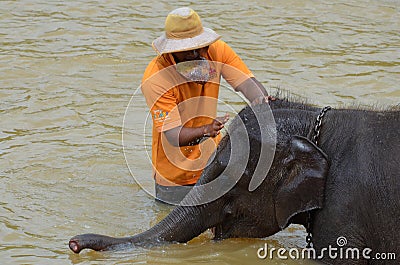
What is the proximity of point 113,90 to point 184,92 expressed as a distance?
272 cm

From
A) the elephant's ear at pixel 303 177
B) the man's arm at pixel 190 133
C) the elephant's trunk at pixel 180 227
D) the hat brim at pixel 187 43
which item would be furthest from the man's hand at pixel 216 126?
the hat brim at pixel 187 43

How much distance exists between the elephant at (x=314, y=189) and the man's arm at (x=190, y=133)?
0.32 ft

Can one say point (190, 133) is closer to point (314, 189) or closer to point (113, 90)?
point (314, 189)

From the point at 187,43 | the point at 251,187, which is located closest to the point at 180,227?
the point at 251,187

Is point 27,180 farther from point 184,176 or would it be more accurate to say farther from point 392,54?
point 392,54

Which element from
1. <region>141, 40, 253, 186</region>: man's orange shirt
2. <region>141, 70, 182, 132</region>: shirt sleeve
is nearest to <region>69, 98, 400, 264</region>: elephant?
<region>141, 70, 182, 132</region>: shirt sleeve

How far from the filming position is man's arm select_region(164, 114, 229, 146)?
482cm

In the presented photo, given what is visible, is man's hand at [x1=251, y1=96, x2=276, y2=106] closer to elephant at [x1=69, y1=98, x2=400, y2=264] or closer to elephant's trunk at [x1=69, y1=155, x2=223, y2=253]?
elephant at [x1=69, y1=98, x2=400, y2=264]

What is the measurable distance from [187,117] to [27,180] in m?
1.28

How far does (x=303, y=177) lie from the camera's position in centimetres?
455

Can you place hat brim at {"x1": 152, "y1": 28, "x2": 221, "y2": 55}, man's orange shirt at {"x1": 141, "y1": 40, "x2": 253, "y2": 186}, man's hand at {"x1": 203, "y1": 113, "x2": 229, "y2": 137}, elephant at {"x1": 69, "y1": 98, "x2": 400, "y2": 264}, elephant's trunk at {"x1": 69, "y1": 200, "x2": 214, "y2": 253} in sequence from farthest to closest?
man's orange shirt at {"x1": 141, "y1": 40, "x2": 253, "y2": 186}
hat brim at {"x1": 152, "y1": 28, "x2": 221, "y2": 55}
elephant's trunk at {"x1": 69, "y1": 200, "x2": 214, "y2": 253}
man's hand at {"x1": 203, "y1": 113, "x2": 229, "y2": 137}
elephant at {"x1": 69, "y1": 98, "x2": 400, "y2": 264}

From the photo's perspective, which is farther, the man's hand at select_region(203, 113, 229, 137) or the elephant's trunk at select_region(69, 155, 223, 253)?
the elephant's trunk at select_region(69, 155, 223, 253)

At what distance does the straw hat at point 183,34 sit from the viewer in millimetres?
5199

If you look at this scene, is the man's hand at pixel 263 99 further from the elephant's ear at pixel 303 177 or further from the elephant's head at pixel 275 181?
the elephant's ear at pixel 303 177
